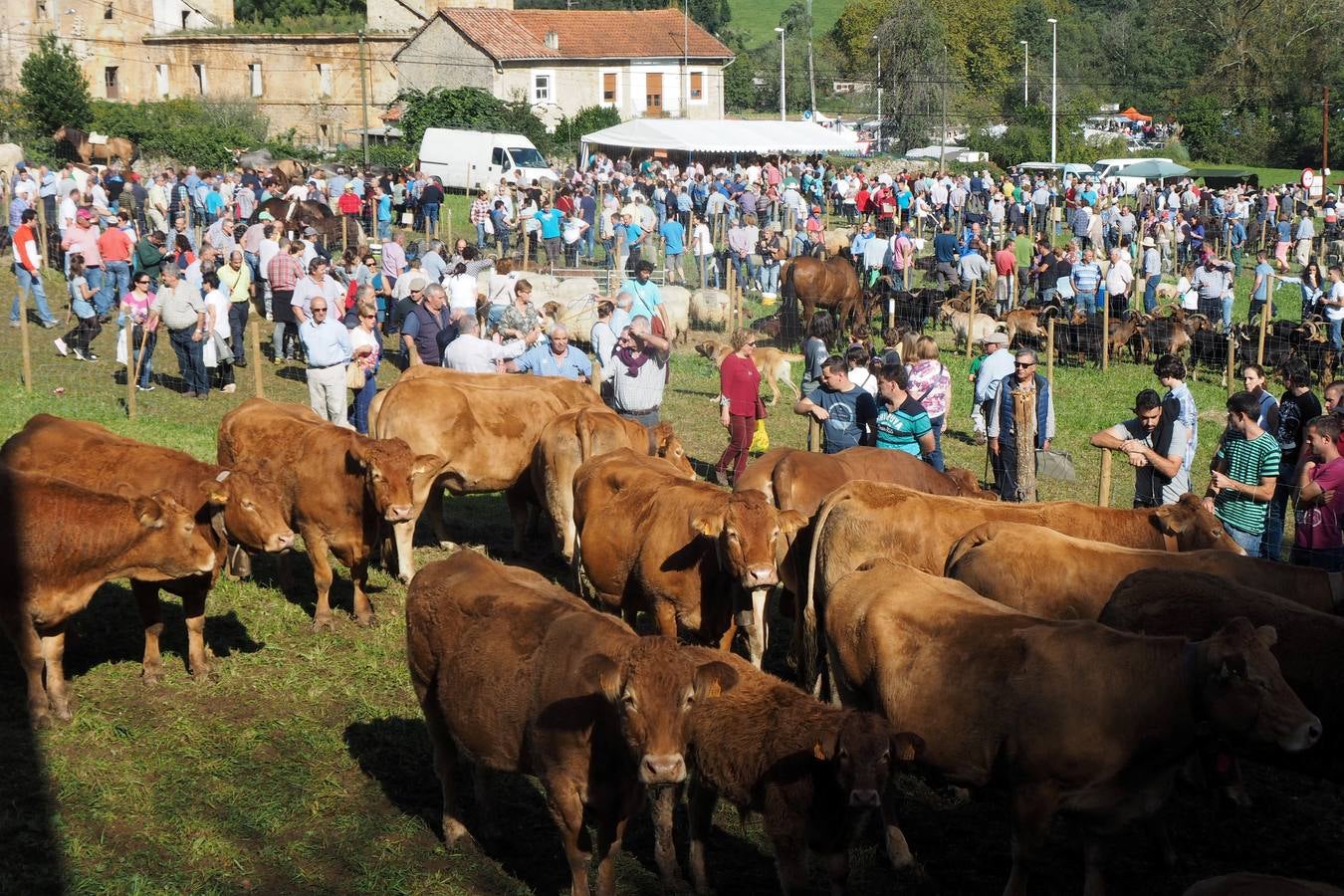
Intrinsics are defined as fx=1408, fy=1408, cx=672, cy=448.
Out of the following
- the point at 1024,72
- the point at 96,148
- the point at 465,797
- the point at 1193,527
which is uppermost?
the point at 1024,72

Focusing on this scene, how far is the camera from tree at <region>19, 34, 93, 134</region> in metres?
48.0

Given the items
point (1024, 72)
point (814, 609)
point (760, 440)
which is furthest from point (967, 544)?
point (1024, 72)

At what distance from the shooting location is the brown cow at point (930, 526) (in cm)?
873

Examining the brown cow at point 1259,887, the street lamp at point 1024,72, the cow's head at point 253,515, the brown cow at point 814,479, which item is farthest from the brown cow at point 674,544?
the street lamp at point 1024,72

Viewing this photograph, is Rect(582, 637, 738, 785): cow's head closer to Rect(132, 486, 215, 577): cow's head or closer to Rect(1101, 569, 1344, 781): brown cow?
Rect(1101, 569, 1344, 781): brown cow

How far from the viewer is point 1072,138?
65.9 meters

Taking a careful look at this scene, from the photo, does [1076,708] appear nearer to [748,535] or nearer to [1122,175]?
[748,535]

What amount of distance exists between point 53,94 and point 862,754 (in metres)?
49.5

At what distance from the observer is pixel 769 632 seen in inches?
392

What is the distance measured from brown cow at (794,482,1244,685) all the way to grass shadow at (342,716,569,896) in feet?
7.11

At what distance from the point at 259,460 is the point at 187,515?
2.13m

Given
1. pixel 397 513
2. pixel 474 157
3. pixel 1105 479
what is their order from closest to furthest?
pixel 397 513
pixel 1105 479
pixel 474 157

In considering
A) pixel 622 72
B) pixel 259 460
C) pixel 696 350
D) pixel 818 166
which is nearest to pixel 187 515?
pixel 259 460

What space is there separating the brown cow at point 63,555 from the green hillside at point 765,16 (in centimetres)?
11230
